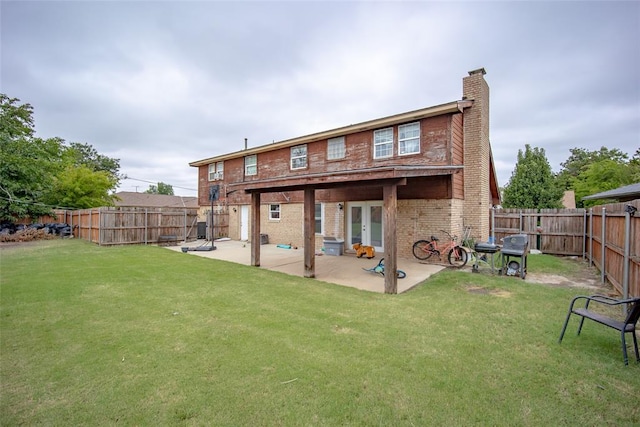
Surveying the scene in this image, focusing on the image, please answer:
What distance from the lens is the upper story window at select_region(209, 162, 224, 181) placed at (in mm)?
19344

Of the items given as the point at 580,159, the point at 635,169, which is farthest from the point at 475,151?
the point at 580,159

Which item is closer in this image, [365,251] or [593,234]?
[593,234]

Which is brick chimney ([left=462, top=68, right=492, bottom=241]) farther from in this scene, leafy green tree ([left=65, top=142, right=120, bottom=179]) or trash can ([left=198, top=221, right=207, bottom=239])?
leafy green tree ([left=65, top=142, right=120, bottom=179])

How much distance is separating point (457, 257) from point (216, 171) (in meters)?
16.0

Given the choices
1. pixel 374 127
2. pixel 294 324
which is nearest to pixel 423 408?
pixel 294 324

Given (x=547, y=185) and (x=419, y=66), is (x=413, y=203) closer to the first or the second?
(x=419, y=66)

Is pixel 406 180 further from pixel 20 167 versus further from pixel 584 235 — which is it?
pixel 20 167

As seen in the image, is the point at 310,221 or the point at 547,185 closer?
the point at 310,221

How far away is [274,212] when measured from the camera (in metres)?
16.0

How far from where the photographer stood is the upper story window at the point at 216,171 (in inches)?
762

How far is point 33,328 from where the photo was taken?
13.9 ft

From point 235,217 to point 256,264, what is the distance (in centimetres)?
954

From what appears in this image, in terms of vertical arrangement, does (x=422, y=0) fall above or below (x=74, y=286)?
above

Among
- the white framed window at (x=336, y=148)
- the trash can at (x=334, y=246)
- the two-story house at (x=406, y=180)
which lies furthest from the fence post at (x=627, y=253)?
the white framed window at (x=336, y=148)
